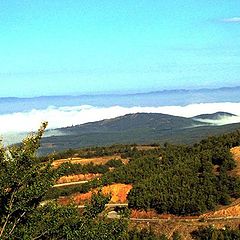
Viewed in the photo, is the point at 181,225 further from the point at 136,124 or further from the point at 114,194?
the point at 136,124

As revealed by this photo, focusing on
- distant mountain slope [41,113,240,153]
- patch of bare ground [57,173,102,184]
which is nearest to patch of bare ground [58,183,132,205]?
patch of bare ground [57,173,102,184]

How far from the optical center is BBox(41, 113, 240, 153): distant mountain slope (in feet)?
347

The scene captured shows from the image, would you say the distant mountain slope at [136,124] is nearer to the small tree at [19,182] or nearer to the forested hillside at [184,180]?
the forested hillside at [184,180]

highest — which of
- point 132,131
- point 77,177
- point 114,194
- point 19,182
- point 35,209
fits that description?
point 19,182

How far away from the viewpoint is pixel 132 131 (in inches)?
5079

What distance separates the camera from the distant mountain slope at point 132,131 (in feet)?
347

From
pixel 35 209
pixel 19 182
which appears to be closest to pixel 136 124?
pixel 35 209

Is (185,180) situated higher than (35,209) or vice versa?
(35,209)

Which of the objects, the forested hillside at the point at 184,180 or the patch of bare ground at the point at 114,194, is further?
the patch of bare ground at the point at 114,194

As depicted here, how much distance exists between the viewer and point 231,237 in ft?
89.3

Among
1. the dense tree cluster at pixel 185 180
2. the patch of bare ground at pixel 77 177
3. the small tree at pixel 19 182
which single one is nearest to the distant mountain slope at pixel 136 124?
the patch of bare ground at pixel 77 177

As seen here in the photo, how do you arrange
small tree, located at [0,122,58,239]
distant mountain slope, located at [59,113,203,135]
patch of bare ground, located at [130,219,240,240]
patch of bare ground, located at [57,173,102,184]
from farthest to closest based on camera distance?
distant mountain slope, located at [59,113,203,135]
patch of bare ground, located at [57,173,102,184]
patch of bare ground, located at [130,219,240,240]
small tree, located at [0,122,58,239]

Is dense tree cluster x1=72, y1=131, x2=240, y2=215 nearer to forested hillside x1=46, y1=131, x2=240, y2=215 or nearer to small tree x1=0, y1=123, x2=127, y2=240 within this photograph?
forested hillside x1=46, y1=131, x2=240, y2=215

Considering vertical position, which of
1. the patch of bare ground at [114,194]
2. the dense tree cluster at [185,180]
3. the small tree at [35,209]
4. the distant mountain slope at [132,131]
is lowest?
the distant mountain slope at [132,131]
